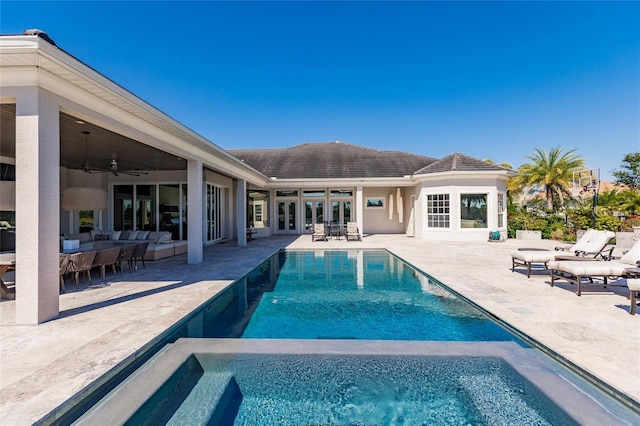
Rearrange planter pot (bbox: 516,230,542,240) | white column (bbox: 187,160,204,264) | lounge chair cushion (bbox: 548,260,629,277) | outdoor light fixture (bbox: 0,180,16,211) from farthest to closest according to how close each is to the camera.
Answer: planter pot (bbox: 516,230,542,240)
white column (bbox: 187,160,204,264)
lounge chair cushion (bbox: 548,260,629,277)
outdoor light fixture (bbox: 0,180,16,211)

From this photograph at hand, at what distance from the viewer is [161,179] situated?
14.6 m

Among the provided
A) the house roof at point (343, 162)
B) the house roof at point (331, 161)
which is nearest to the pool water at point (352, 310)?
the house roof at point (343, 162)

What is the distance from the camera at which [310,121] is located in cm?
2989

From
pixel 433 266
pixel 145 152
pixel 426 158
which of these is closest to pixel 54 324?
pixel 145 152

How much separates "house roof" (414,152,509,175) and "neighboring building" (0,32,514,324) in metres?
0.12

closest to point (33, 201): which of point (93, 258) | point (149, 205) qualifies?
point (93, 258)

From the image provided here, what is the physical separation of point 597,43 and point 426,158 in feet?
36.4

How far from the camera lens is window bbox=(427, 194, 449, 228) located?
16.6 m

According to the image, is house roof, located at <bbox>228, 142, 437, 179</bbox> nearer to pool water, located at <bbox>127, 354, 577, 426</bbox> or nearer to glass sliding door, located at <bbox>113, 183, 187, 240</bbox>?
glass sliding door, located at <bbox>113, 183, 187, 240</bbox>

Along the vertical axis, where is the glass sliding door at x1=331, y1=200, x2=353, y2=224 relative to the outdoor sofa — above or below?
above

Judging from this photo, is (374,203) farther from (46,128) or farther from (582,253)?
(46,128)

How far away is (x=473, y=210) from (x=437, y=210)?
1.89 meters

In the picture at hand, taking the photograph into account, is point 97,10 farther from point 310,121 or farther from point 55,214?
point 310,121

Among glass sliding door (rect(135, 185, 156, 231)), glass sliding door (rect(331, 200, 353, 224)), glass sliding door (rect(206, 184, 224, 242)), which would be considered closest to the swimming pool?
glass sliding door (rect(206, 184, 224, 242))
